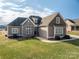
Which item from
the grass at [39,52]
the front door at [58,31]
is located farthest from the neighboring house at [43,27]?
the grass at [39,52]

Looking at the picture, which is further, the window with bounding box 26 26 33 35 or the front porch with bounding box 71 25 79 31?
the front porch with bounding box 71 25 79 31

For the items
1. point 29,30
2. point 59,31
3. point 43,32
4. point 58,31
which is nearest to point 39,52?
point 58,31

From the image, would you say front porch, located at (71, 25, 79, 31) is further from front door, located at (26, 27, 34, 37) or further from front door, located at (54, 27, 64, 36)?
front door, located at (26, 27, 34, 37)

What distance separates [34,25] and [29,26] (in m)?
1.80

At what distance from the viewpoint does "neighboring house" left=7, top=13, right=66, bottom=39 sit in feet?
108

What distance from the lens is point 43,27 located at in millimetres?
35531

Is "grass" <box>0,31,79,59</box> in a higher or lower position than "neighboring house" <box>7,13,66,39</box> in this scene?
lower

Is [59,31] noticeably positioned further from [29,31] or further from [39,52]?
[39,52]

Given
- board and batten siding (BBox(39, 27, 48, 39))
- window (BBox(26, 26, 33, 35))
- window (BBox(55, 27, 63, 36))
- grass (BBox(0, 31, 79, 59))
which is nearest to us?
grass (BBox(0, 31, 79, 59))

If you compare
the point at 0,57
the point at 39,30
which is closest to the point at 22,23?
the point at 39,30

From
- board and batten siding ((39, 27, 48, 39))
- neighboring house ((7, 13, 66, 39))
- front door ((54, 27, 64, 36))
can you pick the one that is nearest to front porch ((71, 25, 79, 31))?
neighboring house ((7, 13, 66, 39))

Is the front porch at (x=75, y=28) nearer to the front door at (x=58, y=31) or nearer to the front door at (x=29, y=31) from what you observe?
the front door at (x=58, y=31)

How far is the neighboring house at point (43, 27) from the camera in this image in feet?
108

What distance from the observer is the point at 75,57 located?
15.3 meters
